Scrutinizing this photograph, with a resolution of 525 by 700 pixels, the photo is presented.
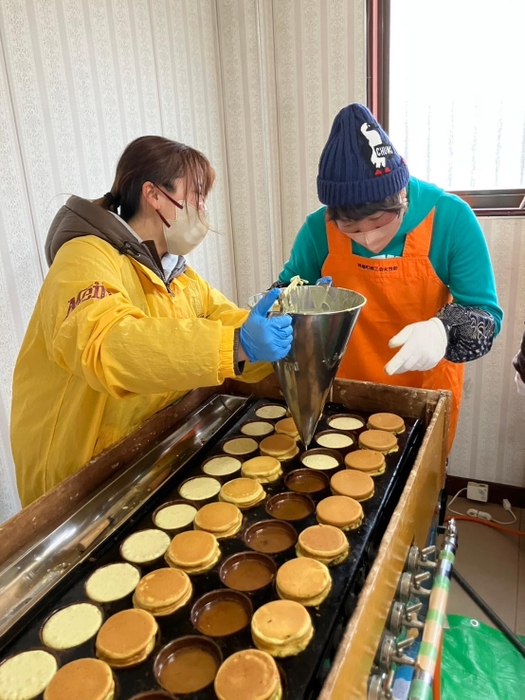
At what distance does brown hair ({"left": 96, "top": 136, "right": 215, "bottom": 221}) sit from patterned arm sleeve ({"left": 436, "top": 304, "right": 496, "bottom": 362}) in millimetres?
783

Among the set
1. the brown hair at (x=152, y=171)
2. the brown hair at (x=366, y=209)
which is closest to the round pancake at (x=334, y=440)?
the brown hair at (x=366, y=209)

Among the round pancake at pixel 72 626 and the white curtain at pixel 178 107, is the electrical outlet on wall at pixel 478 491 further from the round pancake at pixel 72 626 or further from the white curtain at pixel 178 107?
the round pancake at pixel 72 626

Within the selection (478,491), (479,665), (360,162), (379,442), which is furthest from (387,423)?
(478,491)

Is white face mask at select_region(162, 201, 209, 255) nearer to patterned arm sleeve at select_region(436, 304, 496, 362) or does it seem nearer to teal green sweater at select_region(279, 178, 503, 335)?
teal green sweater at select_region(279, 178, 503, 335)

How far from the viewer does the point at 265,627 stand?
844 mm

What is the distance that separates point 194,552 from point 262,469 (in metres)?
0.30

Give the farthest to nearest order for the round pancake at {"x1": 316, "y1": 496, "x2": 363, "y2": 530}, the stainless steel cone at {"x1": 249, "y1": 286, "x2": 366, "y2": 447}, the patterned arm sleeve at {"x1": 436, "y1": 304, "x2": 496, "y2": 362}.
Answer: the patterned arm sleeve at {"x1": 436, "y1": 304, "x2": 496, "y2": 362} < the stainless steel cone at {"x1": 249, "y1": 286, "x2": 366, "y2": 447} < the round pancake at {"x1": 316, "y1": 496, "x2": 363, "y2": 530}

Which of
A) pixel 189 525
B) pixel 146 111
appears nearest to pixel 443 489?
pixel 189 525

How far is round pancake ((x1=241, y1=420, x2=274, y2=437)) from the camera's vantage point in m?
1.47

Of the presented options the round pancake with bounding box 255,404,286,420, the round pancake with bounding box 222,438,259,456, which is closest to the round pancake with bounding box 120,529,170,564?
the round pancake with bounding box 222,438,259,456

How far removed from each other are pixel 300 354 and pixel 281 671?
645 millimetres

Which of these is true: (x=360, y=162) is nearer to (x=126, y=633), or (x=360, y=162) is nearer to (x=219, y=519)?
(x=219, y=519)

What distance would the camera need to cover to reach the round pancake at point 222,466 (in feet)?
4.26

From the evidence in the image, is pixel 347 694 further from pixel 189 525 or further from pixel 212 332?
pixel 212 332
